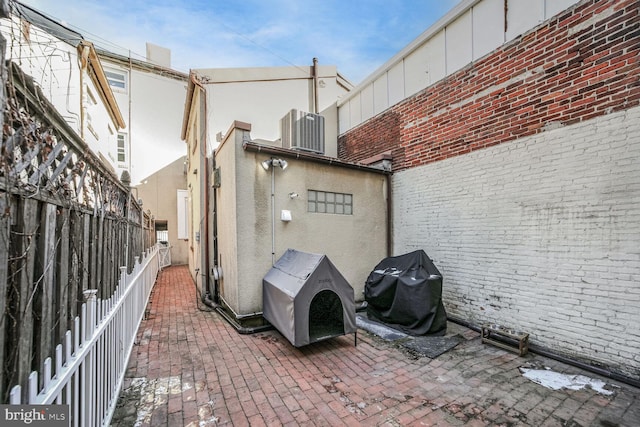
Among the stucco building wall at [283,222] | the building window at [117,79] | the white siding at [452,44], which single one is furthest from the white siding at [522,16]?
the building window at [117,79]

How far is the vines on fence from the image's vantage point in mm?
1239

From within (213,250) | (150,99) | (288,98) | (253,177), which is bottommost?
(213,250)

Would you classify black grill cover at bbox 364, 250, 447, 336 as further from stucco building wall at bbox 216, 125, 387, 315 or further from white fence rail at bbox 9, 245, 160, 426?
white fence rail at bbox 9, 245, 160, 426

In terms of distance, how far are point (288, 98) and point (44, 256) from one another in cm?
895

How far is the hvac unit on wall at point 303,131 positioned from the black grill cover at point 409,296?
10.6 feet

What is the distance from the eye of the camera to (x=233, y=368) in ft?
11.9

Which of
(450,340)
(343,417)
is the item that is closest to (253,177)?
(343,417)

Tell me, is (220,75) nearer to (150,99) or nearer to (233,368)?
(150,99)

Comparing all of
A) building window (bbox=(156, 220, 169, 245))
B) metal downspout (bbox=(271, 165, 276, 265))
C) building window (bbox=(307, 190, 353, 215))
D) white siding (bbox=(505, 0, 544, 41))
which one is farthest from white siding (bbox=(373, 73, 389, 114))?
building window (bbox=(156, 220, 169, 245))

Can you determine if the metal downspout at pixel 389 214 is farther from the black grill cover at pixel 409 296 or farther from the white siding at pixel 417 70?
the white siding at pixel 417 70

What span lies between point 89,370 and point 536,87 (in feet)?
21.4

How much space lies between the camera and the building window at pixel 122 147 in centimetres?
1183

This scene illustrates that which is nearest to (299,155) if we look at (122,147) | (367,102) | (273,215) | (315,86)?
(273,215)

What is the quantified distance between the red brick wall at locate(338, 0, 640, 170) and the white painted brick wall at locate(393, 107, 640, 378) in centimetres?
24
